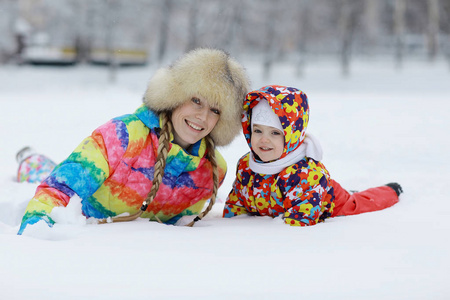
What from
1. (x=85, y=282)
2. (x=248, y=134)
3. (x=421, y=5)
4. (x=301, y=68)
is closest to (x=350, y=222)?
(x=248, y=134)

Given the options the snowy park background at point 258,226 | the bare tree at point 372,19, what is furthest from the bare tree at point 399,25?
the snowy park background at point 258,226

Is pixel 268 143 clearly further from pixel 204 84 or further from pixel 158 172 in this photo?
pixel 158 172

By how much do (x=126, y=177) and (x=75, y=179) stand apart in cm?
35

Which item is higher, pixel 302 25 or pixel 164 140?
pixel 302 25

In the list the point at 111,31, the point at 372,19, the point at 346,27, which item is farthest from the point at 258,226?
the point at 372,19

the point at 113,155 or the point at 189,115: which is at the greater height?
the point at 189,115

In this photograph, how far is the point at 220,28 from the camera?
60.3ft

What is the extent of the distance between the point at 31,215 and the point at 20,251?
1.48 feet

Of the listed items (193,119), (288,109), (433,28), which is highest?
(433,28)

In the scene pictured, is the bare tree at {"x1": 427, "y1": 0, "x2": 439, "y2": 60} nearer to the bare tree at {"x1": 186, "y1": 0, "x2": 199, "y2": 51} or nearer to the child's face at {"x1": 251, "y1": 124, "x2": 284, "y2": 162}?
the bare tree at {"x1": 186, "y1": 0, "x2": 199, "y2": 51}

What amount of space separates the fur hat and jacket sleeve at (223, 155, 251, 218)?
30 centimetres

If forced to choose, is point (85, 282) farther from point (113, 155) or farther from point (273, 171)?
point (273, 171)

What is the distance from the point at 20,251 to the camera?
6.12 ft

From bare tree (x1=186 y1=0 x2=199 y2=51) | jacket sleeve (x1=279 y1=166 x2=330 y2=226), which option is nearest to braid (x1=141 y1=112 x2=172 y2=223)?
jacket sleeve (x1=279 y1=166 x2=330 y2=226)
